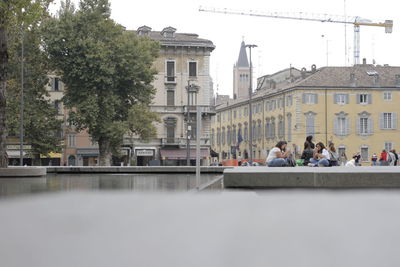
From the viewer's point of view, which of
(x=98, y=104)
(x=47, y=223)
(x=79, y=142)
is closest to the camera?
(x=47, y=223)

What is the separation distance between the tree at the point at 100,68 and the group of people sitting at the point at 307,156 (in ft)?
80.5

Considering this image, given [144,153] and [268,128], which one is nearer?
[144,153]

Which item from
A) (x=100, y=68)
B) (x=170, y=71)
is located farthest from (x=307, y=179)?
(x=170, y=71)

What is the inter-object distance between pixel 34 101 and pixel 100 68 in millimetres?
5406

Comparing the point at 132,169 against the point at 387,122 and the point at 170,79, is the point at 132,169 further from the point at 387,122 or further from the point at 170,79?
the point at 387,122

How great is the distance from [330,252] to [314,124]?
64.9m

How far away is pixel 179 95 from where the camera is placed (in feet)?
211

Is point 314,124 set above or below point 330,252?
above

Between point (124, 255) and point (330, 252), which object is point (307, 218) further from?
point (124, 255)

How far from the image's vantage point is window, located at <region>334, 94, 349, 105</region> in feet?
235

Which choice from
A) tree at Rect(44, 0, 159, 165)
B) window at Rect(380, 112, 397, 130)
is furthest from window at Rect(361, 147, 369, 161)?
tree at Rect(44, 0, 159, 165)

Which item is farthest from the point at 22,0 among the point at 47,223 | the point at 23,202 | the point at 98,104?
the point at 98,104

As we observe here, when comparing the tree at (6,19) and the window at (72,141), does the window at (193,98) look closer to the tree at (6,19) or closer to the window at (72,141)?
the window at (72,141)

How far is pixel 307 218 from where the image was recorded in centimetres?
872
